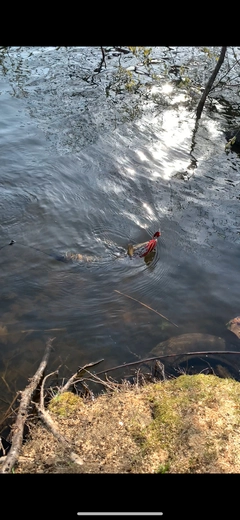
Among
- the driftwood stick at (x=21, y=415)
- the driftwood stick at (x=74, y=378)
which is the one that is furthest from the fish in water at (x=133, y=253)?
the driftwood stick at (x=74, y=378)

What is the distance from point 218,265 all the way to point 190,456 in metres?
3.89

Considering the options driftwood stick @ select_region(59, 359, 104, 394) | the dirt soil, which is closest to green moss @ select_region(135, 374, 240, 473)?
the dirt soil

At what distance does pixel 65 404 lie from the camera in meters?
4.20

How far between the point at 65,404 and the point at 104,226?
387 cm

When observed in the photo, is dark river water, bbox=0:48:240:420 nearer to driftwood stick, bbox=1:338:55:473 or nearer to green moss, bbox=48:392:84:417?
driftwood stick, bbox=1:338:55:473

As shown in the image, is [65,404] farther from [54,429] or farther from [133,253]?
[133,253]

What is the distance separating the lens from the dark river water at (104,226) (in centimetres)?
552

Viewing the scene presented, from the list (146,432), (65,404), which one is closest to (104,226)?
(65,404)

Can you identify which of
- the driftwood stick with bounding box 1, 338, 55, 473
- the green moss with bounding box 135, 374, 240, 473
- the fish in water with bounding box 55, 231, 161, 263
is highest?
the fish in water with bounding box 55, 231, 161, 263

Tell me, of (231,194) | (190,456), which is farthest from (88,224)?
(190,456)

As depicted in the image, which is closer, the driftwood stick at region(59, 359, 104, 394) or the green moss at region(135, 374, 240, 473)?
the green moss at region(135, 374, 240, 473)

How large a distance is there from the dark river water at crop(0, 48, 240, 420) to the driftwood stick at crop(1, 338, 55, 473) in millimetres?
197

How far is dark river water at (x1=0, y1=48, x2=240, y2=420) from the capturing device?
18.1 feet
